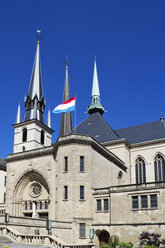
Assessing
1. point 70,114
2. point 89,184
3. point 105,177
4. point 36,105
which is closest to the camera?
point 89,184

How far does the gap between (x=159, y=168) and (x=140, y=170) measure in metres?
2.76

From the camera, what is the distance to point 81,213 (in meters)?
29.9

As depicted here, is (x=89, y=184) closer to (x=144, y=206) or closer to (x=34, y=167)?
(x=144, y=206)

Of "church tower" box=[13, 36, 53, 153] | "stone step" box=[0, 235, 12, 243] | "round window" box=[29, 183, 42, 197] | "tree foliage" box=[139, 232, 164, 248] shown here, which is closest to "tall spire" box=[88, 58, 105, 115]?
"church tower" box=[13, 36, 53, 153]

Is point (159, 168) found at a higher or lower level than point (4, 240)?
higher

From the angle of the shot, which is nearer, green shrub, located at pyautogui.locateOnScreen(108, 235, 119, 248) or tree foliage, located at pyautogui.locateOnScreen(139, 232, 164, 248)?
tree foliage, located at pyautogui.locateOnScreen(139, 232, 164, 248)

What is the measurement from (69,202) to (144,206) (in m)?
7.31

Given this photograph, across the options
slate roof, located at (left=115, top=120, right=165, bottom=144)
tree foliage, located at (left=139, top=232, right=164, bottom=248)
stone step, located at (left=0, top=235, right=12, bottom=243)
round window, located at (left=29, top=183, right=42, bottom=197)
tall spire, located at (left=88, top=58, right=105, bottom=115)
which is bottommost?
tree foliage, located at (left=139, top=232, right=164, bottom=248)

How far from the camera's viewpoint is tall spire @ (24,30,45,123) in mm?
60906

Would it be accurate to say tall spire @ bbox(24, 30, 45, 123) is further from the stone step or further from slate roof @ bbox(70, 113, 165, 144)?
the stone step

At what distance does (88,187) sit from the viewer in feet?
102

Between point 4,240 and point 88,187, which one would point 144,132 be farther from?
point 4,240

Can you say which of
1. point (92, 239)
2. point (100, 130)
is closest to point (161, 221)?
point (92, 239)

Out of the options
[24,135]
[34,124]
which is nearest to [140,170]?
[34,124]
